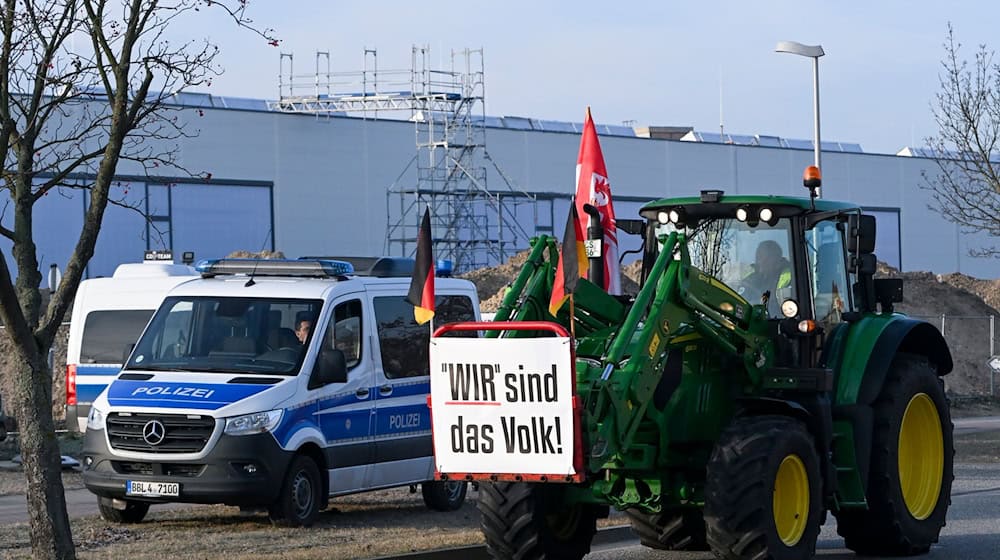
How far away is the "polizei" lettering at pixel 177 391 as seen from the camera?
13.2 metres

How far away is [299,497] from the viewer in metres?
13.5

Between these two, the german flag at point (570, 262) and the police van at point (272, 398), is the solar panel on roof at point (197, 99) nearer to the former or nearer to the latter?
the police van at point (272, 398)

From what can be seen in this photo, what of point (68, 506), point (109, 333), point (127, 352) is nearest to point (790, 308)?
point (68, 506)

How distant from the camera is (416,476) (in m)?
15.0

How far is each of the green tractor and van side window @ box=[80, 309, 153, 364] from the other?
919 centimetres

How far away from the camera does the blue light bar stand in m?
14.6

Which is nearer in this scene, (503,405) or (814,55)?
(503,405)

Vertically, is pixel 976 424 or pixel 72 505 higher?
pixel 72 505

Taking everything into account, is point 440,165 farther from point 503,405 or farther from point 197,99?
point 503,405

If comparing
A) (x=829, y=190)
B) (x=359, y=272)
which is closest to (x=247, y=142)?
(x=829, y=190)

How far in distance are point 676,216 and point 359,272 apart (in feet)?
15.3

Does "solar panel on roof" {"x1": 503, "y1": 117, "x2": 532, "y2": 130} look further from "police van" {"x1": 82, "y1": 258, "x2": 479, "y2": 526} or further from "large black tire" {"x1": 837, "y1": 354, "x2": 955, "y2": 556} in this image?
"large black tire" {"x1": 837, "y1": 354, "x2": 955, "y2": 556}

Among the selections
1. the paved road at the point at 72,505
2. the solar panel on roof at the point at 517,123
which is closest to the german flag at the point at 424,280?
the paved road at the point at 72,505

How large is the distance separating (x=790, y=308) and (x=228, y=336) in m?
5.31
